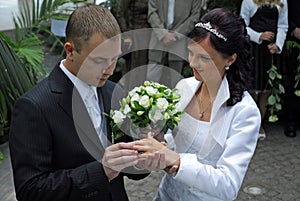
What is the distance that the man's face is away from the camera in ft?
5.88

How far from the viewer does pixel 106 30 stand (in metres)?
1.80

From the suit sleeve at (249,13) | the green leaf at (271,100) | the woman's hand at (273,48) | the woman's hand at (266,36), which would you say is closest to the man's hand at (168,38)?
the suit sleeve at (249,13)

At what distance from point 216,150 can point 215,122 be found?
134 mm

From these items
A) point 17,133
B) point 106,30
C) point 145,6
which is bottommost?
point 145,6

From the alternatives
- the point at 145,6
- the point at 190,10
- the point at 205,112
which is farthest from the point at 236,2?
the point at 205,112

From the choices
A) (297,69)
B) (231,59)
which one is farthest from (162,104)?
(297,69)

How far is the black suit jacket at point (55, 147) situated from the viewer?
174 centimetres

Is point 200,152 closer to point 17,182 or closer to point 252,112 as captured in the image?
point 252,112

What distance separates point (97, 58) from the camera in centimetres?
180

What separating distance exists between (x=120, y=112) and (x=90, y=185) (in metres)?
0.33

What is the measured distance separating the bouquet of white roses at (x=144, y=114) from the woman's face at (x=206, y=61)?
0.28m

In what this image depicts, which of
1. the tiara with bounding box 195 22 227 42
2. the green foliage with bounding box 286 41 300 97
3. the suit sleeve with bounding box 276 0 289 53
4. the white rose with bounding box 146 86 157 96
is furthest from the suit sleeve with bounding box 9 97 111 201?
the green foliage with bounding box 286 41 300 97

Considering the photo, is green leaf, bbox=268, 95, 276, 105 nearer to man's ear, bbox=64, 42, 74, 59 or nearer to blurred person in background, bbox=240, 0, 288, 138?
blurred person in background, bbox=240, 0, 288, 138

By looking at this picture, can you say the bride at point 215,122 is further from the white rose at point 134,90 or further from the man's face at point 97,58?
the man's face at point 97,58
